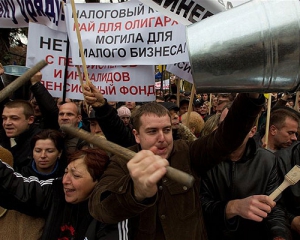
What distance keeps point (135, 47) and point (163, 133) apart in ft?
6.67

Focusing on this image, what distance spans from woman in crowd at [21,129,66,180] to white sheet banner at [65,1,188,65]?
120 cm

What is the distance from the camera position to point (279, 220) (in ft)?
6.81

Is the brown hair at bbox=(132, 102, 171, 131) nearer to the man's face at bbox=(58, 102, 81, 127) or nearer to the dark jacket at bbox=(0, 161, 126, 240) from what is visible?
the dark jacket at bbox=(0, 161, 126, 240)

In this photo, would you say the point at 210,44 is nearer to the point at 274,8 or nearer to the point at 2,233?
the point at 274,8

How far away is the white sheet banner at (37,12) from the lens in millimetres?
3963

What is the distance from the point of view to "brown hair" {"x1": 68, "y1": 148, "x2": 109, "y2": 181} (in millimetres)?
2102

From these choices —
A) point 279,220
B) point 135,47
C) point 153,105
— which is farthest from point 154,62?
point 279,220

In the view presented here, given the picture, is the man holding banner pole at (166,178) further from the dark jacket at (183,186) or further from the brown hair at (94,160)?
the brown hair at (94,160)

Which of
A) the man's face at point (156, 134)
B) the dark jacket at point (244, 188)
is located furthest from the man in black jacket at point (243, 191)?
the man's face at point (156, 134)

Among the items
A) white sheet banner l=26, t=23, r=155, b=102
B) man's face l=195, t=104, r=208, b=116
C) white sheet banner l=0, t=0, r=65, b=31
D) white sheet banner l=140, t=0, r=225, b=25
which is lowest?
man's face l=195, t=104, r=208, b=116

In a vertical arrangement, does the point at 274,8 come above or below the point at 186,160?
above

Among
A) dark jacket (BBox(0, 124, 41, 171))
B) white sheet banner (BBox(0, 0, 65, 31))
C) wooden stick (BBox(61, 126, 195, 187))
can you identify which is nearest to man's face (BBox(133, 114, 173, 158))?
wooden stick (BBox(61, 126, 195, 187))

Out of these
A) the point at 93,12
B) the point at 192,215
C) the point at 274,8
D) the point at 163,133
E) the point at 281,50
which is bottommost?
the point at 192,215

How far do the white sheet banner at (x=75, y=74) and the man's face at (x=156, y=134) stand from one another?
201 cm
